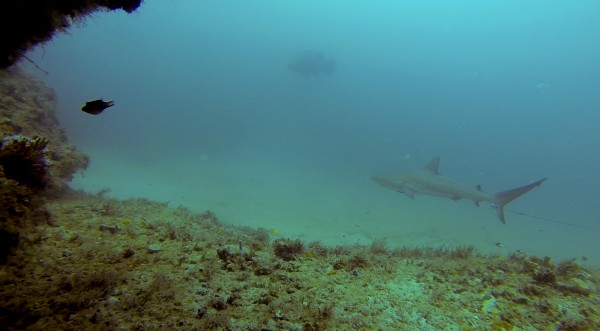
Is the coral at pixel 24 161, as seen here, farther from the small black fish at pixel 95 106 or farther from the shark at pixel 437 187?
the shark at pixel 437 187

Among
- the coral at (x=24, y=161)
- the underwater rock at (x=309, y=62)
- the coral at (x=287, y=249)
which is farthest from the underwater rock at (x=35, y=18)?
the underwater rock at (x=309, y=62)

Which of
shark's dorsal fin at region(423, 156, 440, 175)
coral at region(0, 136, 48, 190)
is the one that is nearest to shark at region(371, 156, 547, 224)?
shark's dorsal fin at region(423, 156, 440, 175)

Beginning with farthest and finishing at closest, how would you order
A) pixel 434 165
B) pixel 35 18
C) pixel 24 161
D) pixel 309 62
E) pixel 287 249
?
pixel 309 62 → pixel 434 165 → pixel 287 249 → pixel 24 161 → pixel 35 18

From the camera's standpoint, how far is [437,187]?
47.0ft

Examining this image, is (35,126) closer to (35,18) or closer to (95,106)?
(95,106)

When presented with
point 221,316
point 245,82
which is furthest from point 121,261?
point 245,82

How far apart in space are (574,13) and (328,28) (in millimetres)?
95296

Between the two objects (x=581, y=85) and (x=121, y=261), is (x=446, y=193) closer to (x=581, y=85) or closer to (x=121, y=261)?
(x=121, y=261)

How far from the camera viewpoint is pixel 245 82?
608ft

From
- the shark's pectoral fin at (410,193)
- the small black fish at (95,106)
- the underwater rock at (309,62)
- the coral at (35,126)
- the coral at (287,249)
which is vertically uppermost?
the underwater rock at (309,62)

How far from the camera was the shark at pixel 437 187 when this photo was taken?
12.3 metres

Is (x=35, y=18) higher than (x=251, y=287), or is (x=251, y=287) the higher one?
(x=35, y=18)

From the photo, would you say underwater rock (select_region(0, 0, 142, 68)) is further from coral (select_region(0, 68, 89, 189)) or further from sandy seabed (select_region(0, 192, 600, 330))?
coral (select_region(0, 68, 89, 189))

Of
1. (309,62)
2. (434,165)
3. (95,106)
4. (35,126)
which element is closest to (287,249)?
(95,106)
